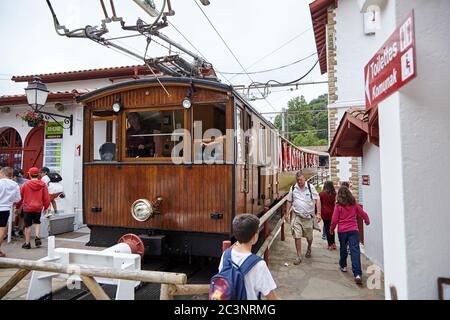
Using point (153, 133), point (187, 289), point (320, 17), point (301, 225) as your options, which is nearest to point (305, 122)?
point (320, 17)

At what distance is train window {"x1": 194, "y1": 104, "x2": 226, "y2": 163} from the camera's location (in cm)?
419

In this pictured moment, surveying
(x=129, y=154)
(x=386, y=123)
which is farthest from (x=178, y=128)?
(x=386, y=123)

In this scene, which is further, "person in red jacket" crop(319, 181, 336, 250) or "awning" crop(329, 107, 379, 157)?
"person in red jacket" crop(319, 181, 336, 250)

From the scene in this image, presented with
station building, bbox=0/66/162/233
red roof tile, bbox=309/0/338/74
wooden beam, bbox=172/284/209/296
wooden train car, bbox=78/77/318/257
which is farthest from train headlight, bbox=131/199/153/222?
red roof tile, bbox=309/0/338/74

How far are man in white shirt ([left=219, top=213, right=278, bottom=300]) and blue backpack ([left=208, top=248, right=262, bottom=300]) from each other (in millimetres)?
39

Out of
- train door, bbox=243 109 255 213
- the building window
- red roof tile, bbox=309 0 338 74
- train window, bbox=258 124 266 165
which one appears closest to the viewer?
train door, bbox=243 109 255 213

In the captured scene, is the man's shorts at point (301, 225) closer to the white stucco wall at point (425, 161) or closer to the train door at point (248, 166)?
the train door at point (248, 166)

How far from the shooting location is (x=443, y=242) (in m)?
1.95

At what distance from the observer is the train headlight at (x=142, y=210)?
4.05m

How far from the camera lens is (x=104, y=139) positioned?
4.79m

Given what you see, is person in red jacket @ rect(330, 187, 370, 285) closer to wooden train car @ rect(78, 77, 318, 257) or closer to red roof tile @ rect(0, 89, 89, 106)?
wooden train car @ rect(78, 77, 318, 257)

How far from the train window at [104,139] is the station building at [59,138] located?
3.62 meters

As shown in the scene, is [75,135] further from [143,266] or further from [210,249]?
[210,249]

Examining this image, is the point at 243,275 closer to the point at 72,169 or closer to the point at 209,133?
the point at 209,133
